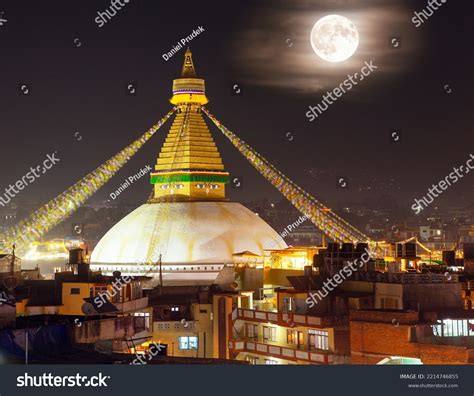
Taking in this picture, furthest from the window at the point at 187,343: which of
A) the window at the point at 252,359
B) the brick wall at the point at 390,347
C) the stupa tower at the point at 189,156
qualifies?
the stupa tower at the point at 189,156

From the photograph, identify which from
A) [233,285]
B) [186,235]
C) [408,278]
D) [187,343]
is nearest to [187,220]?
[186,235]

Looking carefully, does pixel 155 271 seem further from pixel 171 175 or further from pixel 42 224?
pixel 42 224

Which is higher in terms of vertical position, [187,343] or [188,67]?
[188,67]

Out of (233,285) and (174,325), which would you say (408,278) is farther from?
(233,285)

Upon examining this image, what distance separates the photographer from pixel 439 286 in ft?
96.0

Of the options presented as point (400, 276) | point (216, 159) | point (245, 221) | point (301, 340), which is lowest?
point (301, 340)

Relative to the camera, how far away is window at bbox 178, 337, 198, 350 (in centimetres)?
3294

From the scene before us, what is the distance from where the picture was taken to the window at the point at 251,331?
3161cm

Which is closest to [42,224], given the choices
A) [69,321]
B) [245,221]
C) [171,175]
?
[171,175]

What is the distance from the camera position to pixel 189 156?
4450 centimetres

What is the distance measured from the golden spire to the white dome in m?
6.12

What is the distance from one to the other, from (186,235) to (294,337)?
12.3 metres

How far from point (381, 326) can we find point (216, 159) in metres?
19.9
